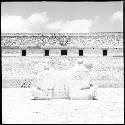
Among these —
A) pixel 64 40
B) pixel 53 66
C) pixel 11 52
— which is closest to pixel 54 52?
pixel 53 66

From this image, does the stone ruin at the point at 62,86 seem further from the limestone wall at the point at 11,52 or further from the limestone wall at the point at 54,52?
the limestone wall at the point at 11,52

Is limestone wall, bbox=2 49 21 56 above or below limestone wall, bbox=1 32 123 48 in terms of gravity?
below

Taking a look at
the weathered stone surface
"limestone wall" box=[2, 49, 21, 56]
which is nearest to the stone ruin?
the weathered stone surface

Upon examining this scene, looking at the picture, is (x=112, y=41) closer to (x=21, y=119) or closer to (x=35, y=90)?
(x=35, y=90)

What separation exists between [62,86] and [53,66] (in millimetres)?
10970

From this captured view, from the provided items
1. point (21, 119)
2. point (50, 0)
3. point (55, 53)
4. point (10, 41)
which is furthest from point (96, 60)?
point (50, 0)

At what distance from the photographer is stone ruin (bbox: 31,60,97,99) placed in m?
10.8

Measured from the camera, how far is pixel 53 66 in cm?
2198

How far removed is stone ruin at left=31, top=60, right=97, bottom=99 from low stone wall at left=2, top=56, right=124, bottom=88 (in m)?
10.3

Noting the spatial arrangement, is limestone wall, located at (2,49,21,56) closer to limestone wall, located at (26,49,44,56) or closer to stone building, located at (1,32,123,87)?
stone building, located at (1,32,123,87)

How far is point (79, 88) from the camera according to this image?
1077 cm

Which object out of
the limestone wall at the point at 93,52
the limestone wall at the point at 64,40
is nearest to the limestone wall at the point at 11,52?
the limestone wall at the point at 64,40

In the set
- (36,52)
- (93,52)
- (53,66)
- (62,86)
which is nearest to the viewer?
(62,86)

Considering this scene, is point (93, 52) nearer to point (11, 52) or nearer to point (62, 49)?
point (62, 49)
